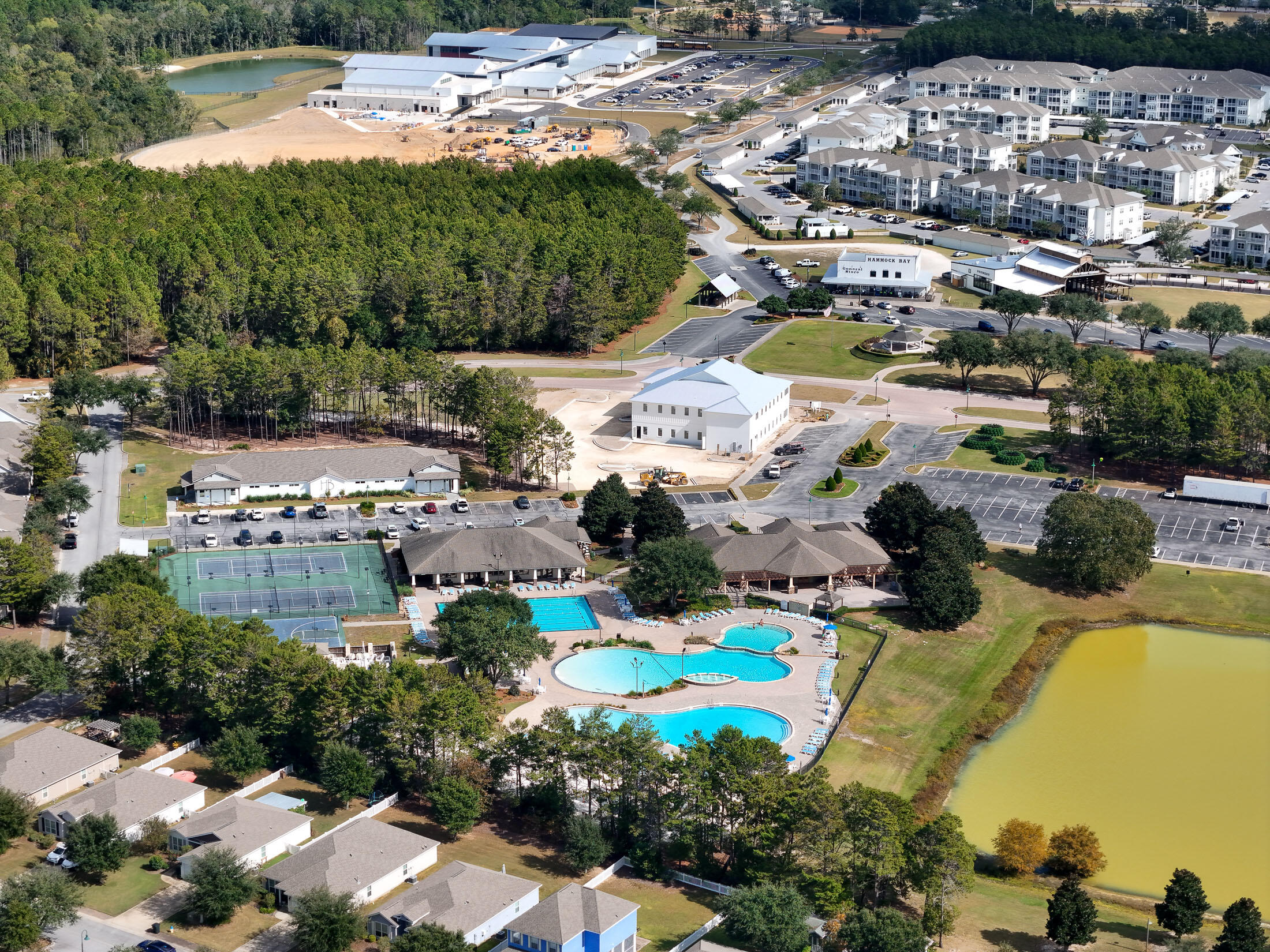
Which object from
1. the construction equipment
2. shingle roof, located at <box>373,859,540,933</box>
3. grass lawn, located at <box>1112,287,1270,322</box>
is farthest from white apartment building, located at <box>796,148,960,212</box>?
shingle roof, located at <box>373,859,540,933</box>

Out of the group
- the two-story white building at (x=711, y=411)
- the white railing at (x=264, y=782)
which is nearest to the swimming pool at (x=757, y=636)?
the white railing at (x=264, y=782)

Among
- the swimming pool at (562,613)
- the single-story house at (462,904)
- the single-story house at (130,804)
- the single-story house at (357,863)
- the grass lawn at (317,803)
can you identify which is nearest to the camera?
the single-story house at (462,904)

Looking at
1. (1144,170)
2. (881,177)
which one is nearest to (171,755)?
(881,177)

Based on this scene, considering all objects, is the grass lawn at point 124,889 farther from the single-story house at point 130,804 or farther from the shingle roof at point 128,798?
the shingle roof at point 128,798

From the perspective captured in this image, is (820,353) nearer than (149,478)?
No

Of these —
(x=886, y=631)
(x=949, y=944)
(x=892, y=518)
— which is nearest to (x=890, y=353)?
(x=892, y=518)

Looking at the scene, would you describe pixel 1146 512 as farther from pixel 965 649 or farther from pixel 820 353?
pixel 820 353
